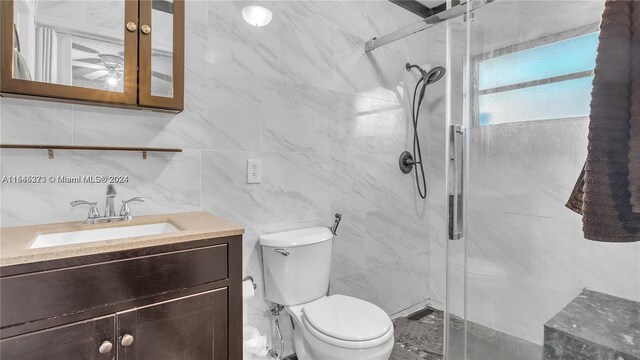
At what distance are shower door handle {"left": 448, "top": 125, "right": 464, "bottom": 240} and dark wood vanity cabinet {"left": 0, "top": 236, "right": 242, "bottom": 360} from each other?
85 centimetres

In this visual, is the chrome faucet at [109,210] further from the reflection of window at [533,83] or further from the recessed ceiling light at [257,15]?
the reflection of window at [533,83]

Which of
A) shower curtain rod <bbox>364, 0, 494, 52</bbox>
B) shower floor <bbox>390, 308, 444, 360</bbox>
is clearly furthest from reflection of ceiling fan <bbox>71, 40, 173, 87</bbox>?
shower floor <bbox>390, 308, 444, 360</bbox>

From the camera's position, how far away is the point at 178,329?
1.03 metres

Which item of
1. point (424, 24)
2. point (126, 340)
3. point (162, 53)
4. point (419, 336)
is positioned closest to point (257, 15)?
point (162, 53)

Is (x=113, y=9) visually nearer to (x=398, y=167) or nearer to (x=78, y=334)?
(x=78, y=334)

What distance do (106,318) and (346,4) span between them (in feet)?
6.80

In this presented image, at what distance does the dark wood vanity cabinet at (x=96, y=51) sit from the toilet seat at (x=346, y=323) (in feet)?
3.75

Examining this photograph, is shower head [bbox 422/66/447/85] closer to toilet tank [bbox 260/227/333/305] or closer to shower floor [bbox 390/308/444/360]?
toilet tank [bbox 260/227/333/305]

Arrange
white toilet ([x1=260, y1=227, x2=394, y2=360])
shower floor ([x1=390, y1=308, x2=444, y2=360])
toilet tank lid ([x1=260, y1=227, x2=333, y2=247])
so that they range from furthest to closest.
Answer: shower floor ([x1=390, y1=308, x2=444, y2=360]) → toilet tank lid ([x1=260, y1=227, x2=333, y2=247]) → white toilet ([x1=260, y1=227, x2=394, y2=360])

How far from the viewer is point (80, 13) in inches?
49.4

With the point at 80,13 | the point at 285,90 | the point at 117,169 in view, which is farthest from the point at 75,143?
the point at 285,90

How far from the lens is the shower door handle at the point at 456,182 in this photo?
4.16ft

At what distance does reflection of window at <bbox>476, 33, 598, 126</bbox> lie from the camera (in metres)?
1.19

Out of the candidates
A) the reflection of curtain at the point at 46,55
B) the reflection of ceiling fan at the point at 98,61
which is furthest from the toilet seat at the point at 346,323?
the reflection of curtain at the point at 46,55
